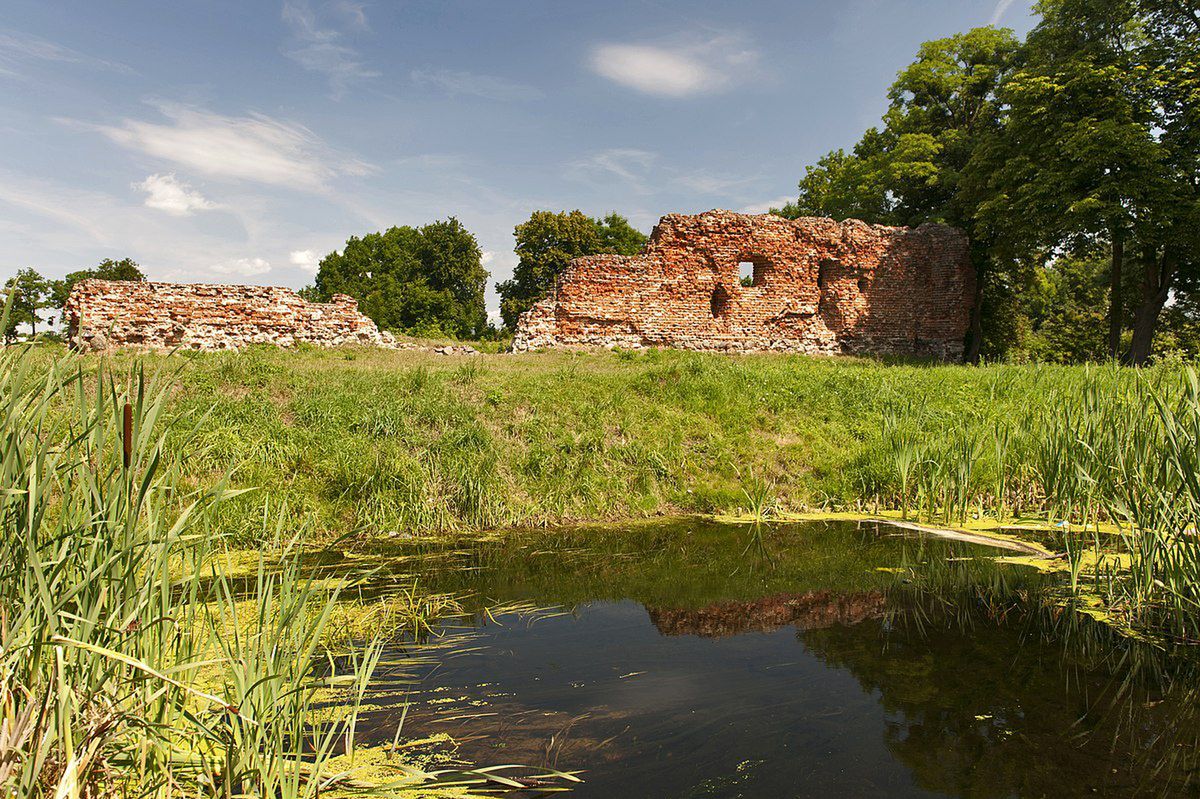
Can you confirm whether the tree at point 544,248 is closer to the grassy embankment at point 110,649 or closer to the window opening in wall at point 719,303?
the window opening in wall at point 719,303

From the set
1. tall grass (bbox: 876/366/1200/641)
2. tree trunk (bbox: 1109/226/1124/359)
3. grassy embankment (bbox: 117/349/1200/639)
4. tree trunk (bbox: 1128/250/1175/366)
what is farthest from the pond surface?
tree trunk (bbox: 1128/250/1175/366)

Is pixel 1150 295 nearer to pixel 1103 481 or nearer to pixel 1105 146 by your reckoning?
pixel 1105 146

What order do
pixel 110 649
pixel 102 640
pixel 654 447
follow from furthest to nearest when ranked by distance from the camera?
pixel 654 447, pixel 102 640, pixel 110 649

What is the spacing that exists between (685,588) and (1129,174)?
16.6 metres

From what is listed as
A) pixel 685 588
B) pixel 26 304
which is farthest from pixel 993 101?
pixel 26 304

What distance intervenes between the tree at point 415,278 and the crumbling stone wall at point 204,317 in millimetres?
25276

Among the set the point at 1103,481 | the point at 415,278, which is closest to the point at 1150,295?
the point at 1103,481

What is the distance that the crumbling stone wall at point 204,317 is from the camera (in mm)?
15602

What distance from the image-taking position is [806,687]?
3.79 metres

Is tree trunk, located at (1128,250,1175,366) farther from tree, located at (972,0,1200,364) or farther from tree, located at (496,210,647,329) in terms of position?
tree, located at (496,210,647,329)

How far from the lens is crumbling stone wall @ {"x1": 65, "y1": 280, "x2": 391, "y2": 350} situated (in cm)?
1560

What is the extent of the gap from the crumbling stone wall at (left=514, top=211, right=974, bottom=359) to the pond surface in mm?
14045

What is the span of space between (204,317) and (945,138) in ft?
70.9

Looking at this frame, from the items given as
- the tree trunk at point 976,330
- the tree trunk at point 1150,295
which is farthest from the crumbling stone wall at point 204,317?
the tree trunk at point 1150,295
